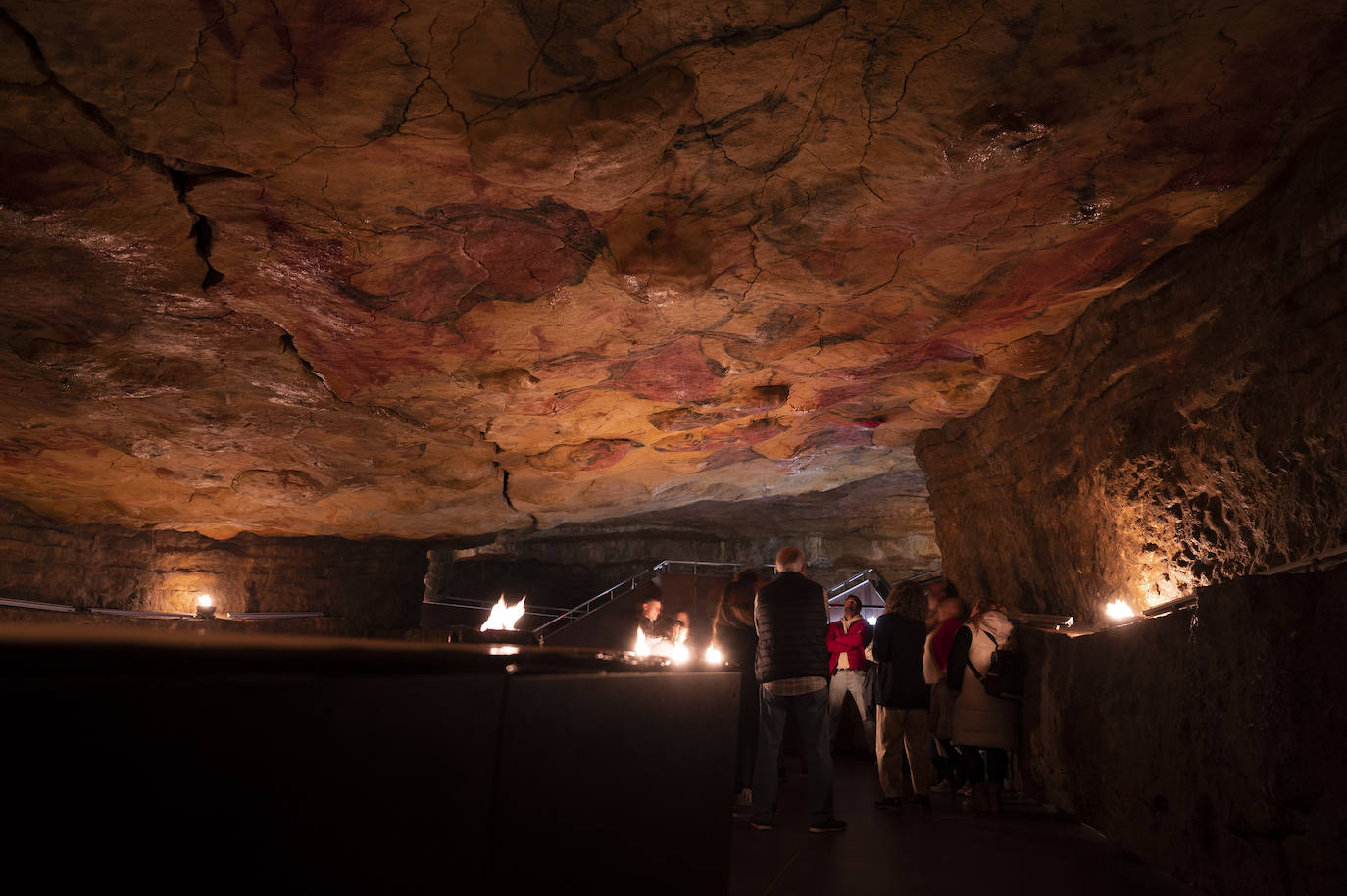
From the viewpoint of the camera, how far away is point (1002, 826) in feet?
13.0

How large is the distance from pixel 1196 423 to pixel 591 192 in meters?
3.04

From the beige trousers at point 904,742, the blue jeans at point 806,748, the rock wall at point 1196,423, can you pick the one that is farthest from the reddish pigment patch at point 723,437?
the blue jeans at point 806,748

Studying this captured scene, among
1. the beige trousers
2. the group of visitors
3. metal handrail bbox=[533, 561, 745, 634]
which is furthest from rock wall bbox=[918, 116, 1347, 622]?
metal handrail bbox=[533, 561, 745, 634]

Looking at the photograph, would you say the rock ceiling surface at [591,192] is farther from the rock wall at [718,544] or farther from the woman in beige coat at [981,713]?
the rock wall at [718,544]

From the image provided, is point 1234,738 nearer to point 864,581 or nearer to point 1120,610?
point 1120,610

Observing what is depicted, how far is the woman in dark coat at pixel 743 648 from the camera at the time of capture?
15.7ft

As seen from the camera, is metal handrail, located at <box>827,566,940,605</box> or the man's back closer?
the man's back

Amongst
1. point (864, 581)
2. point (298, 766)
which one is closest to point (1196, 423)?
point (298, 766)

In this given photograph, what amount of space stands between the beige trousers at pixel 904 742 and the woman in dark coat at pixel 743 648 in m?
0.77

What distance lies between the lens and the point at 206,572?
9.89 metres

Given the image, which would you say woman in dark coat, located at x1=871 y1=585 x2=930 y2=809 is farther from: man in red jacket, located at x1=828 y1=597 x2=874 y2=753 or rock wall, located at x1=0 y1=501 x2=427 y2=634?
rock wall, located at x1=0 y1=501 x2=427 y2=634

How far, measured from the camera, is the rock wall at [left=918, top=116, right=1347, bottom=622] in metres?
2.95

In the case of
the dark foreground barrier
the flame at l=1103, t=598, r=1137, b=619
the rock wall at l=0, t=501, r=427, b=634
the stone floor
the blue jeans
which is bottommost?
the stone floor

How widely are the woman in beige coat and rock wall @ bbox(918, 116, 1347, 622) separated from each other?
714 mm
